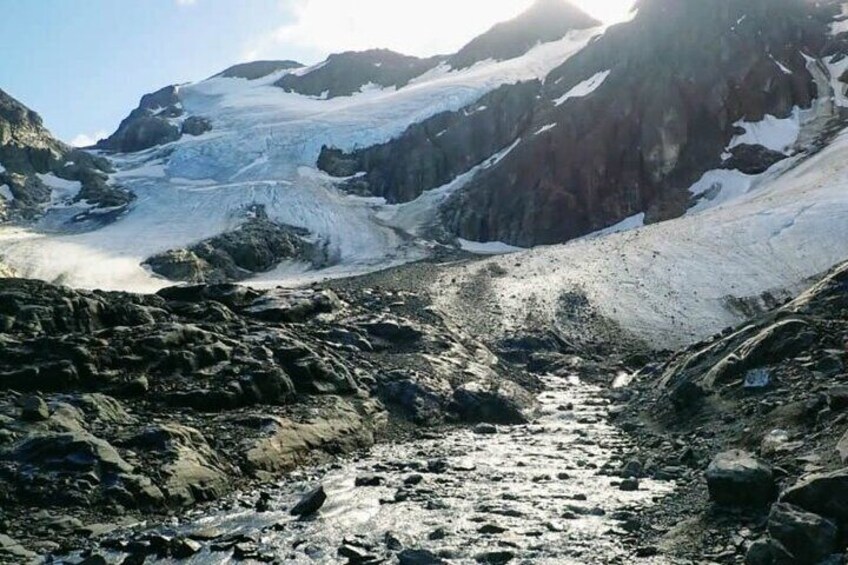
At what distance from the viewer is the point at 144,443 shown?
1792 cm

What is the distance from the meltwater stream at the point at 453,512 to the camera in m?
13.1

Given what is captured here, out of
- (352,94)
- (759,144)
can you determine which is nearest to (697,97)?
(759,144)

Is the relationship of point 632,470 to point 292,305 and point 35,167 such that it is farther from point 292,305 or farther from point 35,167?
point 35,167

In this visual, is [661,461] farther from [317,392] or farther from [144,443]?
[144,443]

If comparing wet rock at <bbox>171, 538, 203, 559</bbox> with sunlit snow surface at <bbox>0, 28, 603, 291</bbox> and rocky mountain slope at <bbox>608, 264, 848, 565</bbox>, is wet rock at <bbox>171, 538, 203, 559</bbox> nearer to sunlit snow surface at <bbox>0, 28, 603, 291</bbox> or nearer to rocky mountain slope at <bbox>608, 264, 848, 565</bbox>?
rocky mountain slope at <bbox>608, 264, 848, 565</bbox>

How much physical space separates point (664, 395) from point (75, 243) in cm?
6976

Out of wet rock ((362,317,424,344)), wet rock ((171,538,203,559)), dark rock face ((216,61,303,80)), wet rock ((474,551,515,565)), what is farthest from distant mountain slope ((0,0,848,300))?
dark rock face ((216,61,303,80))

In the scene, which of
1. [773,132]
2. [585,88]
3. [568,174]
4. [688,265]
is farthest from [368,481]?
[585,88]

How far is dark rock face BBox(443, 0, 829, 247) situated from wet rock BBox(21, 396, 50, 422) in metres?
67.1

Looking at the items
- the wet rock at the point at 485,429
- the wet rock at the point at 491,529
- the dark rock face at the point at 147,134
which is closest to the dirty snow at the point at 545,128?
the wet rock at the point at 485,429

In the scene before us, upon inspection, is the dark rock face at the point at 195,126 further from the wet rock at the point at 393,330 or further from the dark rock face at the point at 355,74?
the wet rock at the point at 393,330

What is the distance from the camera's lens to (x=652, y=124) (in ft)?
270

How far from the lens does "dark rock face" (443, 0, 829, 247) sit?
3145 inches

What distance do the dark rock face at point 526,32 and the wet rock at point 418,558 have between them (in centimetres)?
14370
